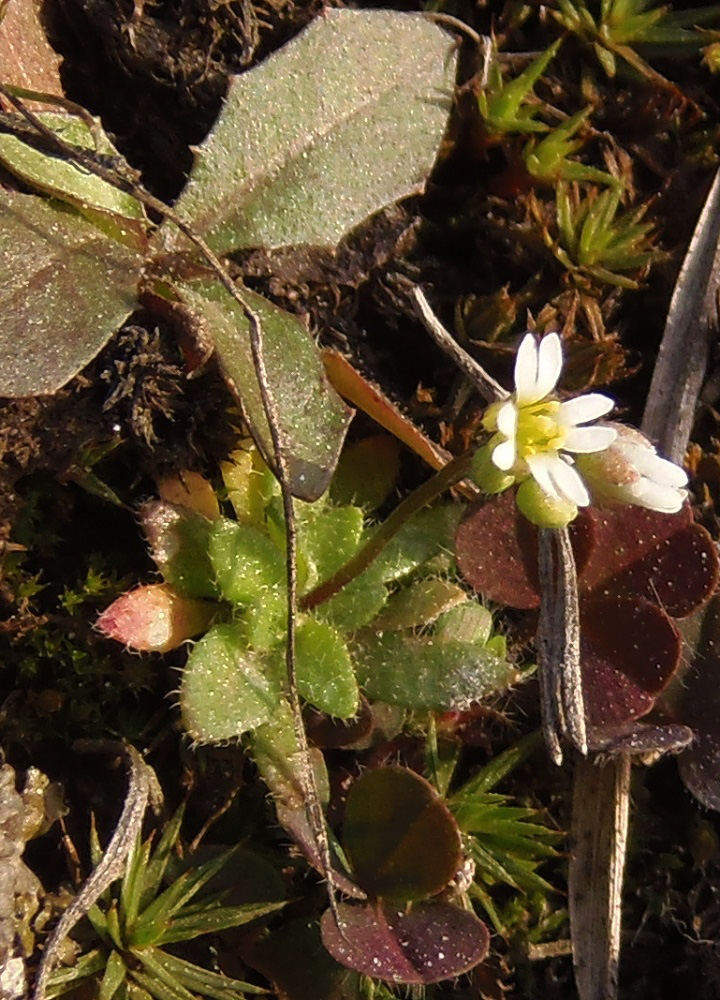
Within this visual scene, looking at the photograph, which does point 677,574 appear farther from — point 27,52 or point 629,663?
point 27,52

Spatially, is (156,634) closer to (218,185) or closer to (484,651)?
(484,651)

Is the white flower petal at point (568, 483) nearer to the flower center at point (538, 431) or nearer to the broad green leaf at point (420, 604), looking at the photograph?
the flower center at point (538, 431)

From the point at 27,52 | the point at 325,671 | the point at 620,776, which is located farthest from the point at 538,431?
the point at 27,52

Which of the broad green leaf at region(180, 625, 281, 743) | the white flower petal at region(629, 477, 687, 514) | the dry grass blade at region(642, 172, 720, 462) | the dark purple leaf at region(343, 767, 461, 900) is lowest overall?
the dark purple leaf at region(343, 767, 461, 900)

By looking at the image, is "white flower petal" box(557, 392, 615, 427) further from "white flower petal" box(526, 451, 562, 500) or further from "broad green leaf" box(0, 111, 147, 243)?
"broad green leaf" box(0, 111, 147, 243)

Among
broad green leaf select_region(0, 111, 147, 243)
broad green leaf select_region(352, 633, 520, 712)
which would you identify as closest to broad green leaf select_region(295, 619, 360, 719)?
broad green leaf select_region(352, 633, 520, 712)

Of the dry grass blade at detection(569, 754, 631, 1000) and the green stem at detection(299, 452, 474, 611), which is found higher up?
the green stem at detection(299, 452, 474, 611)
